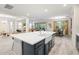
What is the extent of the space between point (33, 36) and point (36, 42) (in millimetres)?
338

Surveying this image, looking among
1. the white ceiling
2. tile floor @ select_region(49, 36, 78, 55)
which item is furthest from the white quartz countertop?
the white ceiling

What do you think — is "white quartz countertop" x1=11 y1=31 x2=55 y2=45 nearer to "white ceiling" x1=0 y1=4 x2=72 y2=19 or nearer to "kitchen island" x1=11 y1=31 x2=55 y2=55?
"kitchen island" x1=11 y1=31 x2=55 y2=55

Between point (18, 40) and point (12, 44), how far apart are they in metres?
0.16

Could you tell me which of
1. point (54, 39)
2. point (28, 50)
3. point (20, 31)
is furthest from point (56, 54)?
point (20, 31)

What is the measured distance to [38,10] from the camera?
220 centimetres

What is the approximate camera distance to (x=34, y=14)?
2254mm

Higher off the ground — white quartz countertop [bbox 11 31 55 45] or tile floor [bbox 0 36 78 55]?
white quartz countertop [bbox 11 31 55 45]

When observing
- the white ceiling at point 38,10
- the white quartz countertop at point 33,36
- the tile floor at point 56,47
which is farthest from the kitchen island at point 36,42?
the white ceiling at point 38,10

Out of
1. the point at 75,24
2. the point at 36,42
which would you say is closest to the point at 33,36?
the point at 36,42

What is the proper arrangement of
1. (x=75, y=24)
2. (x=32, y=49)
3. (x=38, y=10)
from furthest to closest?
(x=75, y=24), (x=38, y=10), (x=32, y=49)

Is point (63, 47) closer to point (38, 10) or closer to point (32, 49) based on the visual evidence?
point (32, 49)

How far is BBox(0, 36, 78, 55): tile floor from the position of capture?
2.13m

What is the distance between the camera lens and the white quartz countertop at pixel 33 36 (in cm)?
218

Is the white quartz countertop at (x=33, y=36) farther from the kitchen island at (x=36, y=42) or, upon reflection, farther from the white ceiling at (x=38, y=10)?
the white ceiling at (x=38, y=10)
